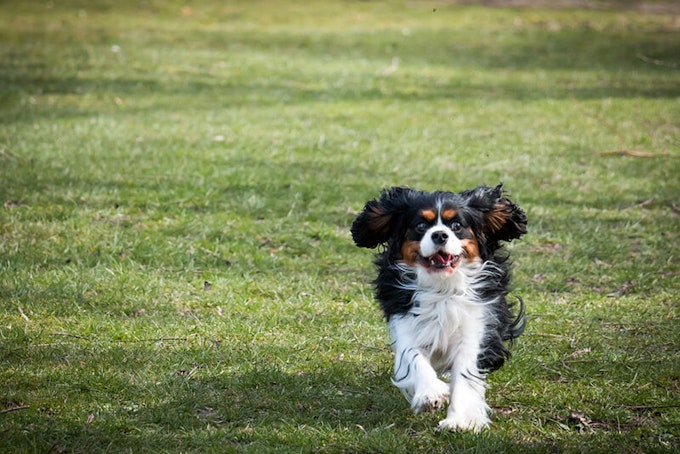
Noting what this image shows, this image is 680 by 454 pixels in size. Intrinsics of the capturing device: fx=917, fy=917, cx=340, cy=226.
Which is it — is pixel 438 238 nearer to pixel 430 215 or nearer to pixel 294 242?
pixel 430 215

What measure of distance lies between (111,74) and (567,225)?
1024 centimetres

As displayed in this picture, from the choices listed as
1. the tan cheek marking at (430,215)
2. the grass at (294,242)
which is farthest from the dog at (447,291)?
the grass at (294,242)

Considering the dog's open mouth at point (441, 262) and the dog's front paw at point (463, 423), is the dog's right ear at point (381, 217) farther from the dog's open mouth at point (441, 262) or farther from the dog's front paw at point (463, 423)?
the dog's front paw at point (463, 423)

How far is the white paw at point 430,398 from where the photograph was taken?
453 centimetres

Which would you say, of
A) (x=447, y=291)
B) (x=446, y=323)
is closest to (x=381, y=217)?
(x=447, y=291)

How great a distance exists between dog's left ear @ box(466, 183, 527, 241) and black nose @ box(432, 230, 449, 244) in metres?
0.53

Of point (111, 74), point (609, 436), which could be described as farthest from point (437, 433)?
point (111, 74)

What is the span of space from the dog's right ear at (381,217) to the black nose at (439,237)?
395 millimetres

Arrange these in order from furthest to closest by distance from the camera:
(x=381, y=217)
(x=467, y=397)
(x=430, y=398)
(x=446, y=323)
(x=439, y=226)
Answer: (x=381, y=217)
(x=446, y=323)
(x=439, y=226)
(x=467, y=397)
(x=430, y=398)

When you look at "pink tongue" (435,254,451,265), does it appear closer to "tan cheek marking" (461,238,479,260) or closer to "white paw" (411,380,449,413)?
"tan cheek marking" (461,238,479,260)

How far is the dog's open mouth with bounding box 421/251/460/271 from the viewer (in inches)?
193

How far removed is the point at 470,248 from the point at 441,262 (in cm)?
22

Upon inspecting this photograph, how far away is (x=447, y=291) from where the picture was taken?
5047mm

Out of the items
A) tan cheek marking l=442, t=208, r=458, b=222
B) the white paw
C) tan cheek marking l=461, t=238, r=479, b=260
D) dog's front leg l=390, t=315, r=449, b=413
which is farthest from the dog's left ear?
the white paw
